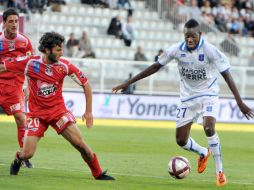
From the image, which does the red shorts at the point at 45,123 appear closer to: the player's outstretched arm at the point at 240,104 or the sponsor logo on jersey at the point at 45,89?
the sponsor logo on jersey at the point at 45,89

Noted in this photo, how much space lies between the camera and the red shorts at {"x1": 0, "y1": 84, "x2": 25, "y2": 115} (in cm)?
1493

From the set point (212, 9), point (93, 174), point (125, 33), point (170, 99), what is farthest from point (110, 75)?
point (93, 174)

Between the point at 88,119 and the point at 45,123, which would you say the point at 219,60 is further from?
the point at 45,123

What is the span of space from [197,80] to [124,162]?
3.07 m

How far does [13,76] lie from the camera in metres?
15.1

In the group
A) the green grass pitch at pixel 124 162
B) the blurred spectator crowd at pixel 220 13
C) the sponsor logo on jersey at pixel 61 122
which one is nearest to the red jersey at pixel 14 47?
the green grass pitch at pixel 124 162

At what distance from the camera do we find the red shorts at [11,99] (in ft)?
49.0

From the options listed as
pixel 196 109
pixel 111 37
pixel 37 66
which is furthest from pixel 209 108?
pixel 111 37

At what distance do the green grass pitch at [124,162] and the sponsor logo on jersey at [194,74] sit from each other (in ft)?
5.15

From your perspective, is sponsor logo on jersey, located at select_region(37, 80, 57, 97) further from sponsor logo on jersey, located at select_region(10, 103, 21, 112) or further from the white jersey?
sponsor logo on jersey, located at select_region(10, 103, 21, 112)

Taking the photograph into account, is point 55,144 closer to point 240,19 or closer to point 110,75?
point 110,75

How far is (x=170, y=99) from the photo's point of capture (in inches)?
1161

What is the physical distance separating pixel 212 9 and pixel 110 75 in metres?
9.38

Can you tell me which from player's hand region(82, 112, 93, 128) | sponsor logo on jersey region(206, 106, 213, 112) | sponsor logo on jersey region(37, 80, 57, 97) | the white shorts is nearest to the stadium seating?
the white shorts
